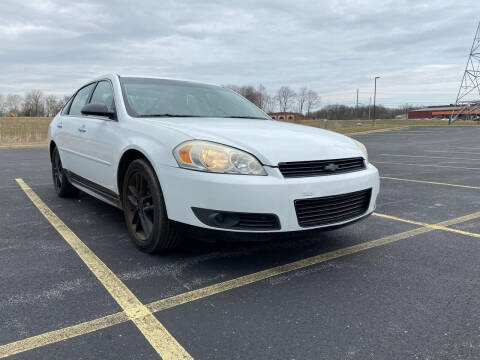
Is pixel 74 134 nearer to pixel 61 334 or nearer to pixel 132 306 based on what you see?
pixel 132 306

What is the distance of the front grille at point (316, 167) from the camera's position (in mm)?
2740

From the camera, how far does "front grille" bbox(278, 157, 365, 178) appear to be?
8.99 ft

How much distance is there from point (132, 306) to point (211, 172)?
3.21 ft

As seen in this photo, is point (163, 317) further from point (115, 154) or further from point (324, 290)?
point (115, 154)

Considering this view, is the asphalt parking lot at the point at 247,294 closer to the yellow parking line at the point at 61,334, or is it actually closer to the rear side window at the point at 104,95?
the yellow parking line at the point at 61,334

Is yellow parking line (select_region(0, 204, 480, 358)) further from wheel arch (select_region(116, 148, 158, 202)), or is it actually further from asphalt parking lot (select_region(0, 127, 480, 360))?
wheel arch (select_region(116, 148, 158, 202))

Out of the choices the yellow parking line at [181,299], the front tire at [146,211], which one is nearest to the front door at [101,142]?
the front tire at [146,211]

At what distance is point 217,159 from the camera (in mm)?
2682

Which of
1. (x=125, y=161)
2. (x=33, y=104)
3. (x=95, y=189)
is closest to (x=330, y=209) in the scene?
(x=125, y=161)

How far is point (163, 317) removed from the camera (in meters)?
2.24

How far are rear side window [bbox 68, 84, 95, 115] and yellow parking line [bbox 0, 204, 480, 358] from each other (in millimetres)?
3207

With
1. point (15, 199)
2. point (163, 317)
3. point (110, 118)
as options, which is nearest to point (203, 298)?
point (163, 317)

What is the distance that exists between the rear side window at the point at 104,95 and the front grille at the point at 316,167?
1970mm

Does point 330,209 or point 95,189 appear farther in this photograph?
point 95,189
